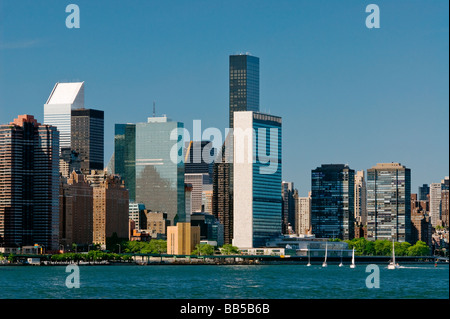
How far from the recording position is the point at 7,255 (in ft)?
652
